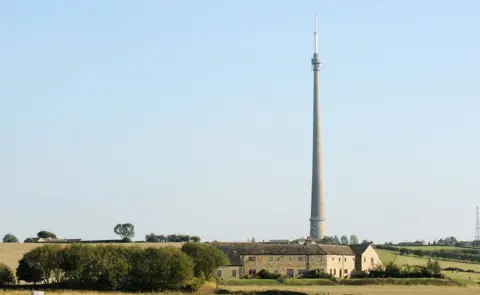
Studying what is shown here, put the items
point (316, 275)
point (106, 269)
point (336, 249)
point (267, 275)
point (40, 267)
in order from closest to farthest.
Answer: point (106, 269)
point (40, 267)
point (267, 275)
point (316, 275)
point (336, 249)

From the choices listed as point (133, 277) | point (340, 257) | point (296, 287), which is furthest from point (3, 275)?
point (340, 257)

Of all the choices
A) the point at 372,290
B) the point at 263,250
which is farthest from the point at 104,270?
the point at 263,250

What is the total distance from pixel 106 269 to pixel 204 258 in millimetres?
12451

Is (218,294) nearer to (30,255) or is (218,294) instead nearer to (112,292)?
(112,292)

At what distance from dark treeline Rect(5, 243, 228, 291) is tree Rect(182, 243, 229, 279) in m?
4.23

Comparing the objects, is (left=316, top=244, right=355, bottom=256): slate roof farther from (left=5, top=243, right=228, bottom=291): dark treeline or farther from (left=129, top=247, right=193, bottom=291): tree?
(left=129, top=247, right=193, bottom=291): tree

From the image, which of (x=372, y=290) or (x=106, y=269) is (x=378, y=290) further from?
(x=106, y=269)

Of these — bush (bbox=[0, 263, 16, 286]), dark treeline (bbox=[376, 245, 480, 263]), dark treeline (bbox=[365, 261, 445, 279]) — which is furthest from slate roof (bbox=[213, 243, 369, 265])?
dark treeline (bbox=[376, 245, 480, 263])

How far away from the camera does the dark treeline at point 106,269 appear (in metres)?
90.3

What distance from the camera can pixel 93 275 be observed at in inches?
3556

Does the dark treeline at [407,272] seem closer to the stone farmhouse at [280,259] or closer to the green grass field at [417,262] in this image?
the stone farmhouse at [280,259]

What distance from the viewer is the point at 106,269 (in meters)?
90.3

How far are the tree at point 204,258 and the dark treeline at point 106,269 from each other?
423 cm

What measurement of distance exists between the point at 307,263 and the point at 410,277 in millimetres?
15446
